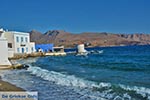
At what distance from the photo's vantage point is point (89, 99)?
48.9ft

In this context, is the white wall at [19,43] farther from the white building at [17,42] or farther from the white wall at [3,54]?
the white wall at [3,54]

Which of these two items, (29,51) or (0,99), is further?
(29,51)

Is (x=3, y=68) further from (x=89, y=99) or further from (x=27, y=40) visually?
(x=27, y=40)

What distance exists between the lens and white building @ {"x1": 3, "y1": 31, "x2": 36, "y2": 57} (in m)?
68.8

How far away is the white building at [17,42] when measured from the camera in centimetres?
6881

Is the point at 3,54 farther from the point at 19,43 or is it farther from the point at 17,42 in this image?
the point at 19,43

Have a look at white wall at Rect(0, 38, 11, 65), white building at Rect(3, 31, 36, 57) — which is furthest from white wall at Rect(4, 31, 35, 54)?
white wall at Rect(0, 38, 11, 65)

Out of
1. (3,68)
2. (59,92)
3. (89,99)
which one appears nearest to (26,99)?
(89,99)

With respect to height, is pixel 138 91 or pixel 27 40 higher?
pixel 27 40

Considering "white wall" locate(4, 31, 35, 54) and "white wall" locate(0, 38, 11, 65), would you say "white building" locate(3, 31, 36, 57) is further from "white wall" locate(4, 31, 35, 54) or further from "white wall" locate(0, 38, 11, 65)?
"white wall" locate(0, 38, 11, 65)

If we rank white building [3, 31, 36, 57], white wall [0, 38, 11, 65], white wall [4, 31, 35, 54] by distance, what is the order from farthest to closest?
1. white wall [4, 31, 35, 54]
2. white building [3, 31, 36, 57]
3. white wall [0, 38, 11, 65]

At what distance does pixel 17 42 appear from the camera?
70375 millimetres

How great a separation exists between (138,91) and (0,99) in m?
7.69

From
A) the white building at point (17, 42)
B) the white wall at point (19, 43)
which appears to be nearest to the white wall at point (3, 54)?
the white building at point (17, 42)
